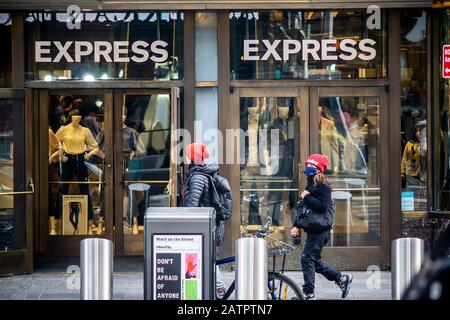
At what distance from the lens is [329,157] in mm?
12500

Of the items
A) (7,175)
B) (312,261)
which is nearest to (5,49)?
(7,175)

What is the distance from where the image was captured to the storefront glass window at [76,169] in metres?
13.1

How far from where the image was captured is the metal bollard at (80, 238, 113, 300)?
8109 mm

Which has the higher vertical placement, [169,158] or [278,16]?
[278,16]

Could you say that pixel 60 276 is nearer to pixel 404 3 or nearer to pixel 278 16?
pixel 278 16

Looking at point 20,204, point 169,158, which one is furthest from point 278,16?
point 20,204

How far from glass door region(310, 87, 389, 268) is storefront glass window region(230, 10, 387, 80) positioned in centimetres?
38

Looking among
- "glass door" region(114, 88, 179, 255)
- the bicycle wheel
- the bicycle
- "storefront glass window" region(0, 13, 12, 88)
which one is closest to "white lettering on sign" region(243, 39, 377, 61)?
"glass door" region(114, 88, 179, 255)

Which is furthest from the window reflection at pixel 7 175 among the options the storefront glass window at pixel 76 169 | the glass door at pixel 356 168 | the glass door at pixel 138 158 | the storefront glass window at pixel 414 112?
the storefront glass window at pixel 414 112

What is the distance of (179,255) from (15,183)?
472 centimetres

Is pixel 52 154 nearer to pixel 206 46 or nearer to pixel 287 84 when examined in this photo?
pixel 206 46
